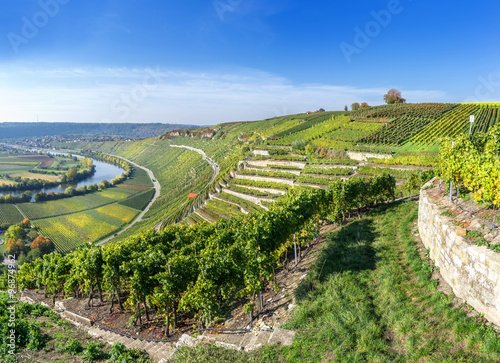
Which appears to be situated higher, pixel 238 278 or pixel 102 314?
pixel 238 278

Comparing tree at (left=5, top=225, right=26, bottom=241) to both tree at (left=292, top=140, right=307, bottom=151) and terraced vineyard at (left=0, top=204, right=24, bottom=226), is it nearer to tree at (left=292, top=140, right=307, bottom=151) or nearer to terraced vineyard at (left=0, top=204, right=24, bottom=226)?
terraced vineyard at (left=0, top=204, right=24, bottom=226)

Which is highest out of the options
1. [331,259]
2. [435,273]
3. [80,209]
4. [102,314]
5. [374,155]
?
[374,155]

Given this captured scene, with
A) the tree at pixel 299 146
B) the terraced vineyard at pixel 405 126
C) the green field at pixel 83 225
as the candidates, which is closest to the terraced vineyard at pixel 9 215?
the green field at pixel 83 225

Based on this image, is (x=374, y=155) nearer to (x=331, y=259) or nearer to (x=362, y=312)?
(x=331, y=259)

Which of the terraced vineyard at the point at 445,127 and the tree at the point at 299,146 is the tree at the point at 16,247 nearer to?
the tree at the point at 299,146

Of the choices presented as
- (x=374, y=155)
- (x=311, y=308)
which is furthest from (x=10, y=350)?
(x=374, y=155)

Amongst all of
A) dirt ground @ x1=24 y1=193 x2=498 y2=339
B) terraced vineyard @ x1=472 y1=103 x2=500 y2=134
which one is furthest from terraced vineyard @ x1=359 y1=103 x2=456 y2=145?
dirt ground @ x1=24 y1=193 x2=498 y2=339
